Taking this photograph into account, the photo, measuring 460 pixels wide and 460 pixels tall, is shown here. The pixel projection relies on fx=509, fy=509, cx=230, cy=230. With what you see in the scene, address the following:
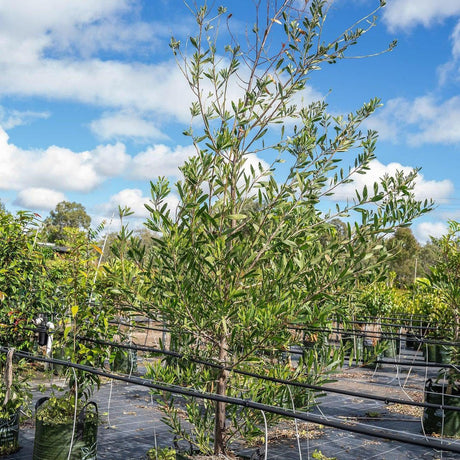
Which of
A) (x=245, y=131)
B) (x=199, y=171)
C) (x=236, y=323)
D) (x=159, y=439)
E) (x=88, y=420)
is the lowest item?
(x=159, y=439)

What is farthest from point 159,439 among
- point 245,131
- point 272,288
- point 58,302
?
point 245,131

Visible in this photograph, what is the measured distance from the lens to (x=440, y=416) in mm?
7508

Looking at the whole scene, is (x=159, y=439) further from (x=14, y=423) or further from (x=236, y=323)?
(x=236, y=323)

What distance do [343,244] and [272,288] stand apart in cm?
63

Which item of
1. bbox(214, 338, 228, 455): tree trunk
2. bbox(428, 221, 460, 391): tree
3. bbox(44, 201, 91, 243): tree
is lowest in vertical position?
bbox(214, 338, 228, 455): tree trunk

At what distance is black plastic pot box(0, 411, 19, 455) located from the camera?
568cm

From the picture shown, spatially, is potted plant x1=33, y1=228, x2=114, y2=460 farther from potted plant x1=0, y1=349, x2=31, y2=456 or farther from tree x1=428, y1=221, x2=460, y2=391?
tree x1=428, y1=221, x2=460, y2=391

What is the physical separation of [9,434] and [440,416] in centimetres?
589

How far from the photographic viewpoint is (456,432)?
7387mm

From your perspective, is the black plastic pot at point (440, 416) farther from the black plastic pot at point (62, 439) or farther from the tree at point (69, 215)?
the tree at point (69, 215)

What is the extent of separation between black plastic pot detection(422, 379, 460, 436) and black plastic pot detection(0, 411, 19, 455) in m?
5.48

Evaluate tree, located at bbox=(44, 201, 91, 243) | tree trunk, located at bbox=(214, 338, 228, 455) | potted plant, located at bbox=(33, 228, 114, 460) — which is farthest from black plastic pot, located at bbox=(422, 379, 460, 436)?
tree, located at bbox=(44, 201, 91, 243)

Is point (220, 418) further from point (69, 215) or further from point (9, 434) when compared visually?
point (69, 215)

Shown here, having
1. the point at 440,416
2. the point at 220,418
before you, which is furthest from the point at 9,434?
the point at 440,416
